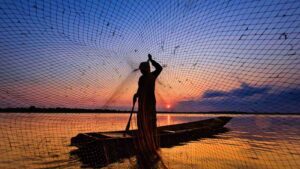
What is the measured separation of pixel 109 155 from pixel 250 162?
19.5 feet

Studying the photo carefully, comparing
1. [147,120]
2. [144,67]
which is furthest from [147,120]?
[144,67]

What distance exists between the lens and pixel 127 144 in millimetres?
8562

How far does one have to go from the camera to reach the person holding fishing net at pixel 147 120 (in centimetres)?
516

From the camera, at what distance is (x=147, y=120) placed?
5230mm

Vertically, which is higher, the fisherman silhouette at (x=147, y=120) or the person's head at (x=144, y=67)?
the person's head at (x=144, y=67)

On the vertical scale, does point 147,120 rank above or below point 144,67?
below

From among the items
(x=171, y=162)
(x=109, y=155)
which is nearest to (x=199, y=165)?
(x=171, y=162)

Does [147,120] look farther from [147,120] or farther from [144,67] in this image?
[144,67]

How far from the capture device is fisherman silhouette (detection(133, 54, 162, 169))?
5164mm

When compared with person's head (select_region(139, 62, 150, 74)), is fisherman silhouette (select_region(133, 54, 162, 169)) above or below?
below

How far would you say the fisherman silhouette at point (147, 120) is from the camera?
5.16 m

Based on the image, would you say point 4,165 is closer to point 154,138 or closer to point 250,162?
point 154,138

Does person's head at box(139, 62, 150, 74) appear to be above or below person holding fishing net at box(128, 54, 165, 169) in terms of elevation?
above

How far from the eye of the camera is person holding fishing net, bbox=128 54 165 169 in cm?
516
